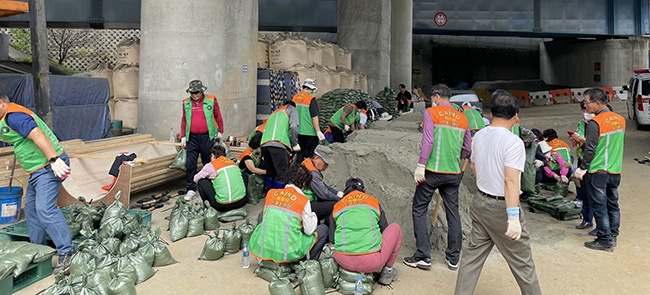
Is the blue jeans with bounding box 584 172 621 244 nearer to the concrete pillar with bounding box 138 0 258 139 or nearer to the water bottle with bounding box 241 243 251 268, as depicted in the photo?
the water bottle with bounding box 241 243 251 268

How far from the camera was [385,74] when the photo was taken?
20.1 metres

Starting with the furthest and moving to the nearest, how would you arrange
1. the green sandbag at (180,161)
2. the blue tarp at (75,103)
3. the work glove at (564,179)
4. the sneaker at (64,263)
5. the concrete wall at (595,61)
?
the concrete wall at (595,61) → the blue tarp at (75,103) → the work glove at (564,179) → the green sandbag at (180,161) → the sneaker at (64,263)

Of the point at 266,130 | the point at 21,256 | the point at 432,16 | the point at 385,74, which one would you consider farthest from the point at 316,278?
A: the point at 432,16

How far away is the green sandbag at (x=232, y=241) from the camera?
17.4 feet

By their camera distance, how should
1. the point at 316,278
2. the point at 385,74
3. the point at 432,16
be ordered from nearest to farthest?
the point at 316,278
the point at 385,74
the point at 432,16

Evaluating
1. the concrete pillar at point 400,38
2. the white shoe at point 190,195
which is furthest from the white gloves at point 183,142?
the concrete pillar at point 400,38

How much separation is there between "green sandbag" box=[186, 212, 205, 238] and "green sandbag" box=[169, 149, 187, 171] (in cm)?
189

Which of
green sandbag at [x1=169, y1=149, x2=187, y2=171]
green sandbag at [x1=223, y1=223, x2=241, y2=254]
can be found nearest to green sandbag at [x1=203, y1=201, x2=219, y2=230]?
green sandbag at [x1=223, y1=223, x2=241, y2=254]

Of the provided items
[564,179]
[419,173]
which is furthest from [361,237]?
[564,179]

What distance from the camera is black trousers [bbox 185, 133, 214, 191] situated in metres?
7.54

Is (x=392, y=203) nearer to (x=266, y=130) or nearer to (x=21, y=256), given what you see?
(x=266, y=130)

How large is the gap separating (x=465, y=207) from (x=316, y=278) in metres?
2.75

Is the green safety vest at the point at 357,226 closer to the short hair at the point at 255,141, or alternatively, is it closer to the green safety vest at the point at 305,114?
the short hair at the point at 255,141

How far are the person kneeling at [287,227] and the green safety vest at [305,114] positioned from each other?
331 cm
